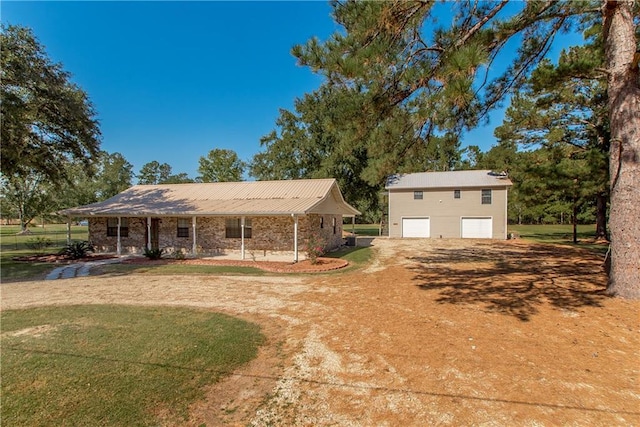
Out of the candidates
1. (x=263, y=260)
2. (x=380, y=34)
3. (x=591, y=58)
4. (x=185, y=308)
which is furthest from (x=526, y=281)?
(x=263, y=260)

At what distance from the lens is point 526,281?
8984 millimetres

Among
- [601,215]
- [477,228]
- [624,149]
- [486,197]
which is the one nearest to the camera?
[624,149]

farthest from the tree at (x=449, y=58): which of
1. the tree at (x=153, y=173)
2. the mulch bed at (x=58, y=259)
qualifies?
the tree at (x=153, y=173)

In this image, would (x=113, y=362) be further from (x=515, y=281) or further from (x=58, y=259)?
(x=58, y=259)

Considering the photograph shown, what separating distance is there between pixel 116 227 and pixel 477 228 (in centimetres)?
2401

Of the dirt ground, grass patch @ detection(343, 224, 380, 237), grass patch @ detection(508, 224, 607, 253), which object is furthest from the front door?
grass patch @ detection(508, 224, 607, 253)

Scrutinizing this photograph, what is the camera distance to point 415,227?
2509 cm

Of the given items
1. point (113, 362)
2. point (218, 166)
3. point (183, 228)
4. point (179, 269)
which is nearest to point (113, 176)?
point (218, 166)

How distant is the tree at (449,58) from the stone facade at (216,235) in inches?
318

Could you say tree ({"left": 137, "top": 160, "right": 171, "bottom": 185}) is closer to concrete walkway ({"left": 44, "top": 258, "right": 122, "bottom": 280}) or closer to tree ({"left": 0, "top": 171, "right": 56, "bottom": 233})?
tree ({"left": 0, "top": 171, "right": 56, "bottom": 233})

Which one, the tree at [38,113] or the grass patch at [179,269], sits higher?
the tree at [38,113]

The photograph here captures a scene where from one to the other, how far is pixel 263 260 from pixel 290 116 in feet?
55.0

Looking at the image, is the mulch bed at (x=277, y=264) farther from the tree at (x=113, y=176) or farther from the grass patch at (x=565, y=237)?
the tree at (x=113, y=176)

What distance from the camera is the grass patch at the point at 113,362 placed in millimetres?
3141
